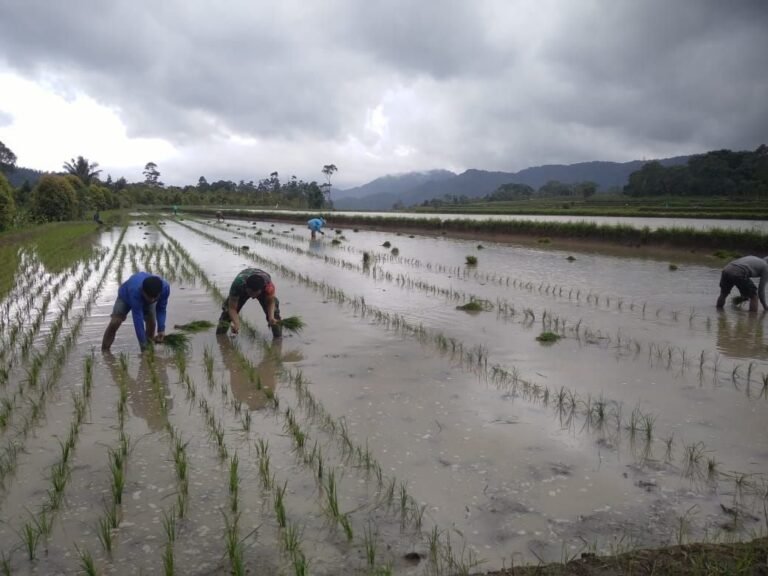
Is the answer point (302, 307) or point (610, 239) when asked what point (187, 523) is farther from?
point (610, 239)

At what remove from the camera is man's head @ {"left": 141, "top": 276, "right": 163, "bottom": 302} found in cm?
511

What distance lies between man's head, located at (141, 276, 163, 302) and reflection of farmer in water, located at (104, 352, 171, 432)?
0.72 metres

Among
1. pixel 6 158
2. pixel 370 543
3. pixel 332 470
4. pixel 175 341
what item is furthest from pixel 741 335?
pixel 6 158

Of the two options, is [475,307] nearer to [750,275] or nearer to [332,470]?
[750,275]

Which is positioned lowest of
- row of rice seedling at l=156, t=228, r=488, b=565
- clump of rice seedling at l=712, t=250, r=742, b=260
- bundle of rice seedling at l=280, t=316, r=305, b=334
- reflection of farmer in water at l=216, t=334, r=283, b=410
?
reflection of farmer in water at l=216, t=334, r=283, b=410

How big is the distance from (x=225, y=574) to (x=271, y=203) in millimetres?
76444

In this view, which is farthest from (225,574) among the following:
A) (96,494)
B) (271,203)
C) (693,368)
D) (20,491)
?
(271,203)

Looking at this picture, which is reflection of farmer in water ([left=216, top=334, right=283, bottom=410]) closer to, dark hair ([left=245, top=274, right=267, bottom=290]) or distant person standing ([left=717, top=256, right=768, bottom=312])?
dark hair ([left=245, top=274, right=267, bottom=290])

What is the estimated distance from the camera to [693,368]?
510 cm

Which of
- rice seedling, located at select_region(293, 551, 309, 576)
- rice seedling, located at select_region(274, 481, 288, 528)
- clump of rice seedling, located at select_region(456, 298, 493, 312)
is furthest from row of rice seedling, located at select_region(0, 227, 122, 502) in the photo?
clump of rice seedling, located at select_region(456, 298, 493, 312)

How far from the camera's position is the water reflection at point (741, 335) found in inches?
223

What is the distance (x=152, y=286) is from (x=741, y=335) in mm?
6938

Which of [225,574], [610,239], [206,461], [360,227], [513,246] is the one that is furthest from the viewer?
[360,227]

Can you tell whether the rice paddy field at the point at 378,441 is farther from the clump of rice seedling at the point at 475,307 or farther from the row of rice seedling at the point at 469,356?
the clump of rice seedling at the point at 475,307
